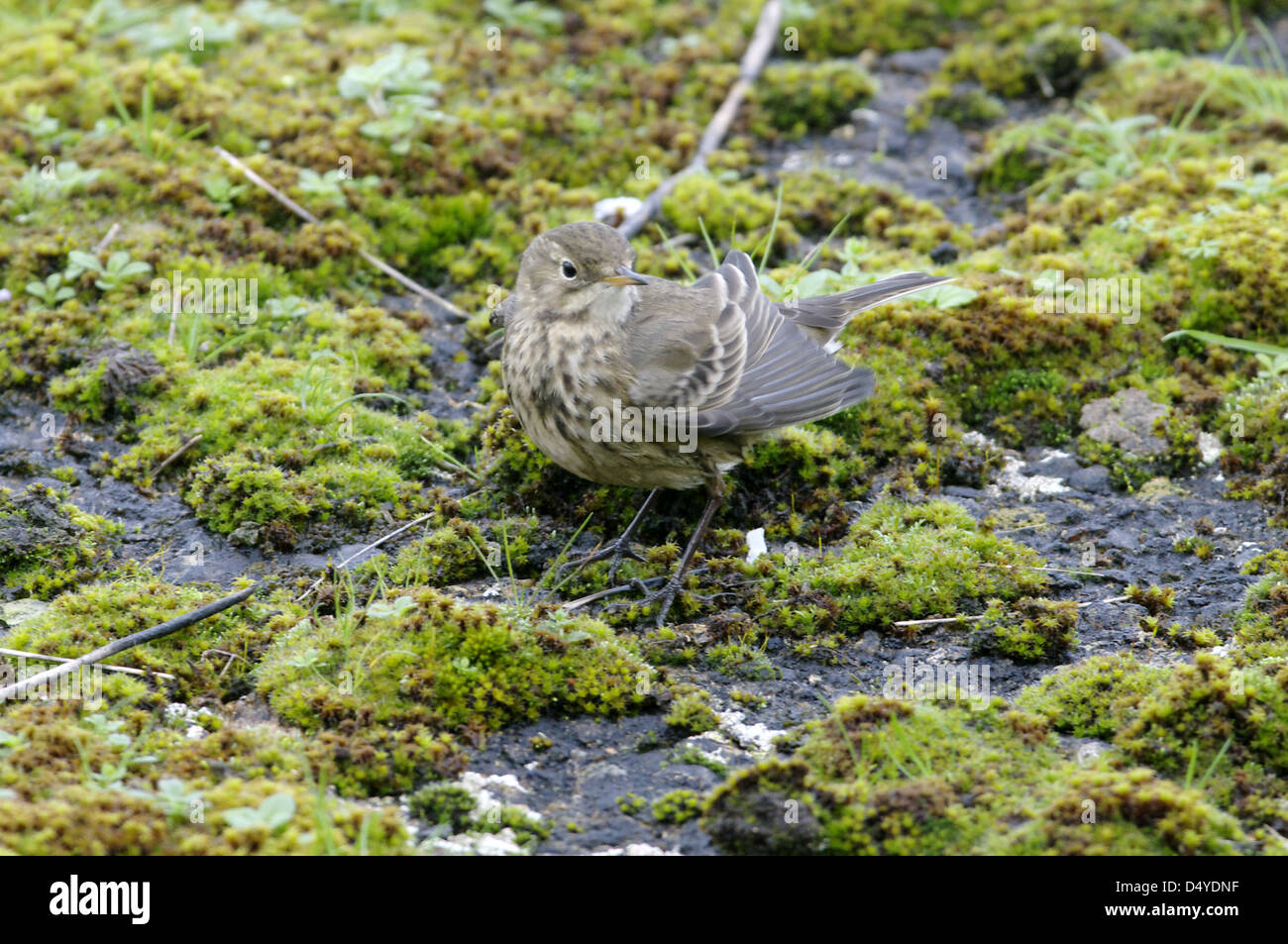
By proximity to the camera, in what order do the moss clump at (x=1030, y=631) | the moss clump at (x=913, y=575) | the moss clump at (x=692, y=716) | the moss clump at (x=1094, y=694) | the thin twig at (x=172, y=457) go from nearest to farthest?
the moss clump at (x=1094, y=694), the moss clump at (x=692, y=716), the moss clump at (x=1030, y=631), the moss clump at (x=913, y=575), the thin twig at (x=172, y=457)

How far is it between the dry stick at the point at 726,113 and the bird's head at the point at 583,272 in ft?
5.11

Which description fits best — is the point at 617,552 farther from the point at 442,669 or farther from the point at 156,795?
the point at 156,795

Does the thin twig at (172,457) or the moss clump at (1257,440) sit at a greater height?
the moss clump at (1257,440)

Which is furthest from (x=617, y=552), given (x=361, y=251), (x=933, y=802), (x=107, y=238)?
(x=107, y=238)

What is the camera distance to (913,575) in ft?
19.7

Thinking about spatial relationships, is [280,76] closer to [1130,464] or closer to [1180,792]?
[1130,464]

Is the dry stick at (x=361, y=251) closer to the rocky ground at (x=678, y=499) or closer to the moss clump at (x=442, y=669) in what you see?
the rocky ground at (x=678, y=499)

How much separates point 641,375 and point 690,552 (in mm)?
922

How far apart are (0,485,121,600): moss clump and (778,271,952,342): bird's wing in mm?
3814

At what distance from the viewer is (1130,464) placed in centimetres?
682

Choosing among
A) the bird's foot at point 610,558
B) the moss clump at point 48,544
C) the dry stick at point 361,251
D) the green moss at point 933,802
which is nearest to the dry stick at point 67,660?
the moss clump at point 48,544

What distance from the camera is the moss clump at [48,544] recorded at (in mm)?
5777

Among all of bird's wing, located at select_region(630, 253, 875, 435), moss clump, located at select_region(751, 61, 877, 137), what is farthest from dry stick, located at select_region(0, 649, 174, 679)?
moss clump, located at select_region(751, 61, 877, 137)

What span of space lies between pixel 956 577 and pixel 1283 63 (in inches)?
263
